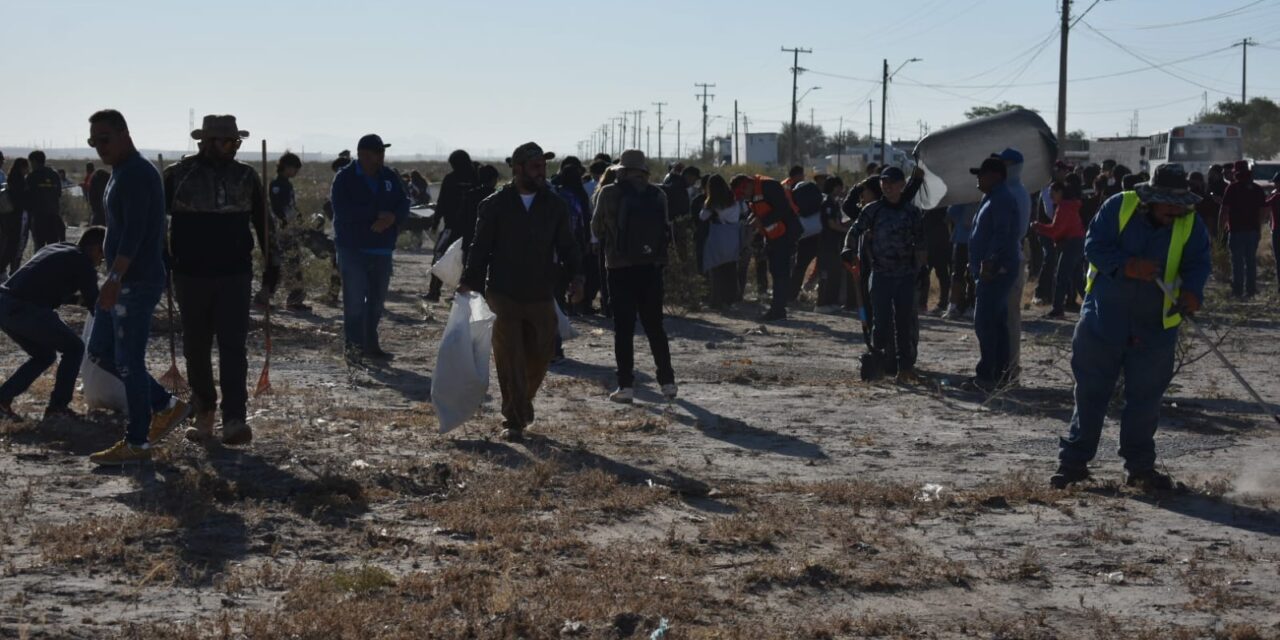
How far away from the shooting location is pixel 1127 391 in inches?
322

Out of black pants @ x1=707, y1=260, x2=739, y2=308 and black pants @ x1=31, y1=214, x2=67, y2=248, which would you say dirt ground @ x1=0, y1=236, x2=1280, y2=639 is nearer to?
black pants @ x1=707, y1=260, x2=739, y2=308

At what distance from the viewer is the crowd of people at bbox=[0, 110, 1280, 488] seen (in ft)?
26.2

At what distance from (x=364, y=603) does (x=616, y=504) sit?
6.68 ft

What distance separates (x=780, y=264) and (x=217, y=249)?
920 centimetres

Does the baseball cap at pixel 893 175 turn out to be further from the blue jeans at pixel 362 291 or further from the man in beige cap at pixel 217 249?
the man in beige cap at pixel 217 249

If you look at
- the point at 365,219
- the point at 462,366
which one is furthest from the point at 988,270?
the point at 365,219

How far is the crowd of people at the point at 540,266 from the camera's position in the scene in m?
7.98

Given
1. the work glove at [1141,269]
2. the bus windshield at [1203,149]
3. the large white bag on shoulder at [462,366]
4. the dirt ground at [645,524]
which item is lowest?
the dirt ground at [645,524]

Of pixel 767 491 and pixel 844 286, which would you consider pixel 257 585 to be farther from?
pixel 844 286

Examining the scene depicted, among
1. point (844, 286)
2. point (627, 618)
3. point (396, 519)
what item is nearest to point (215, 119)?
point (396, 519)

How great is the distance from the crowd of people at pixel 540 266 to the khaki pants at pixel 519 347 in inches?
0.5

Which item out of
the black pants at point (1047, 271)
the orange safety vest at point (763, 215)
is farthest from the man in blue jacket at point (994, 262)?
the black pants at point (1047, 271)

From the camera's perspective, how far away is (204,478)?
7887 mm

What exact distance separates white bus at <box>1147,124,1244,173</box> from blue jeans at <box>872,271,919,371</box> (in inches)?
1448
